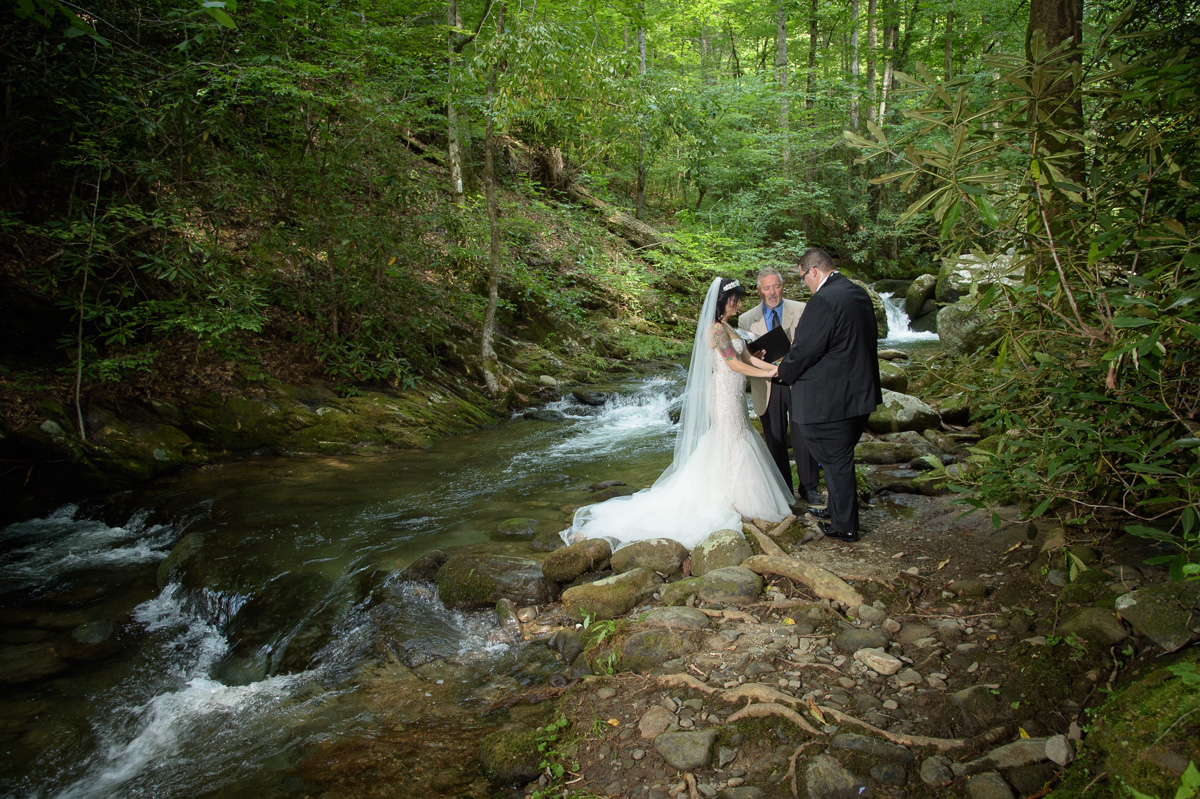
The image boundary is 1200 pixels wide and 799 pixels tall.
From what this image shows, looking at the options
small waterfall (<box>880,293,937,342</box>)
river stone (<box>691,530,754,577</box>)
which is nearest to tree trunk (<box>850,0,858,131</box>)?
small waterfall (<box>880,293,937,342</box>)

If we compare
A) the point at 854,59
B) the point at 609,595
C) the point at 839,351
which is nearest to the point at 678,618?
the point at 609,595

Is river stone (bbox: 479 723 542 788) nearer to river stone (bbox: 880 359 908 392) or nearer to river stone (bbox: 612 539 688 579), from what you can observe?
river stone (bbox: 612 539 688 579)

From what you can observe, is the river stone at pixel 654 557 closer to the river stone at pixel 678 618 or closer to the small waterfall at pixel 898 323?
the river stone at pixel 678 618

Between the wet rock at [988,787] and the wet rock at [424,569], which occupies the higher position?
the wet rock at [988,787]

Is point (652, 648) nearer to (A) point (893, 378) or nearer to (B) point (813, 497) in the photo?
(B) point (813, 497)

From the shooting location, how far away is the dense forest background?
271 cm

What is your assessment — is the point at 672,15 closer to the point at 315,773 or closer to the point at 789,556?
the point at 789,556

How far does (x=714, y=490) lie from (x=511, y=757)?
284cm

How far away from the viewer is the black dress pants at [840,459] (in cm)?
443

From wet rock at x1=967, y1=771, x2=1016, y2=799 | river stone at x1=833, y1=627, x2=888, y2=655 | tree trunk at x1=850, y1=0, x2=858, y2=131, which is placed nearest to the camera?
wet rock at x1=967, y1=771, x2=1016, y2=799

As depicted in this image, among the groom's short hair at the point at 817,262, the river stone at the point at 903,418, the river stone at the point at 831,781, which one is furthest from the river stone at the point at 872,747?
the river stone at the point at 903,418

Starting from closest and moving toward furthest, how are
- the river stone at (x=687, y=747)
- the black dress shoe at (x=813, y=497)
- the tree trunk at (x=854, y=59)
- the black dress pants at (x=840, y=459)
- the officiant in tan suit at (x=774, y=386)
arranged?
1. the river stone at (x=687, y=747)
2. the black dress pants at (x=840, y=459)
3. the black dress shoe at (x=813, y=497)
4. the officiant in tan suit at (x=774, y=386)
5. the tree trunk at (x=854, y=59)

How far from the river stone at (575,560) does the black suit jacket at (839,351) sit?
6.40 ft

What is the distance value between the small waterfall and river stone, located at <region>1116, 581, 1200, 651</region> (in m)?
16.8
